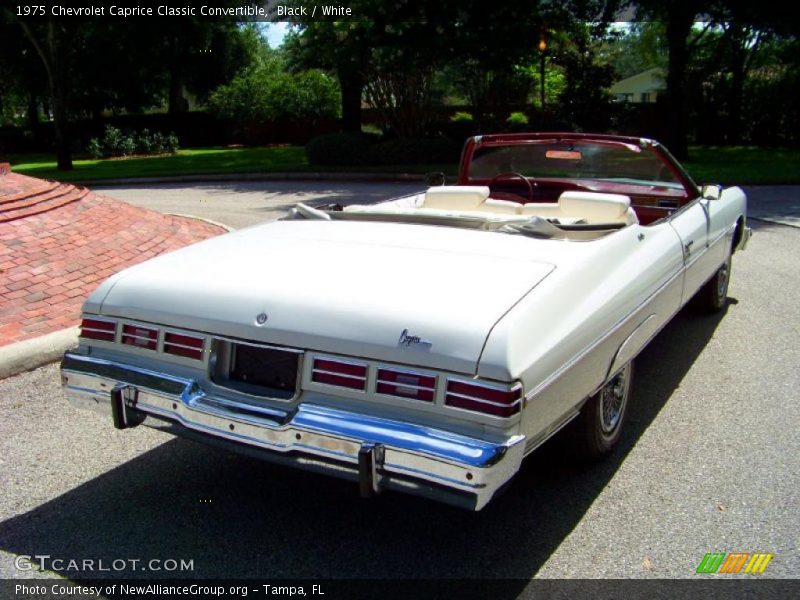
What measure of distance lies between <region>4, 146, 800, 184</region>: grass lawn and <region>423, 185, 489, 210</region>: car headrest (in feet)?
41.3

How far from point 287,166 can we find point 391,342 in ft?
62.0

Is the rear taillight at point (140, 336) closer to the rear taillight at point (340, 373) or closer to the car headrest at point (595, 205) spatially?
the rear taillight at point (340, 373)

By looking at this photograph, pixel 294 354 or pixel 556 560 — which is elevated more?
pixel 294 354

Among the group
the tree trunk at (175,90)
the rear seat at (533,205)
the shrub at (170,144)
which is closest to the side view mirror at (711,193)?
the rear seat at (533,205)

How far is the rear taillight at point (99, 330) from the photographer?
3.59 metres

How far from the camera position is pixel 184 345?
11.1 ft

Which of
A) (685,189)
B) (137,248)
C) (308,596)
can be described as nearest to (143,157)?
(137,248)

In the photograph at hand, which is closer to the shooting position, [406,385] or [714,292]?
[406,385]

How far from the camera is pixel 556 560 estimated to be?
321 cm

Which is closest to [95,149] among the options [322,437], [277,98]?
[277,98]

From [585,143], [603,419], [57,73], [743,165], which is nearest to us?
[603,419]

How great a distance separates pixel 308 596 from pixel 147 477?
1.32 metres

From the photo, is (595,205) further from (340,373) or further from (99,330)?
(99,330)

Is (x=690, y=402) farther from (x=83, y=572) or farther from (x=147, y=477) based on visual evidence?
(x=83, y=572)
